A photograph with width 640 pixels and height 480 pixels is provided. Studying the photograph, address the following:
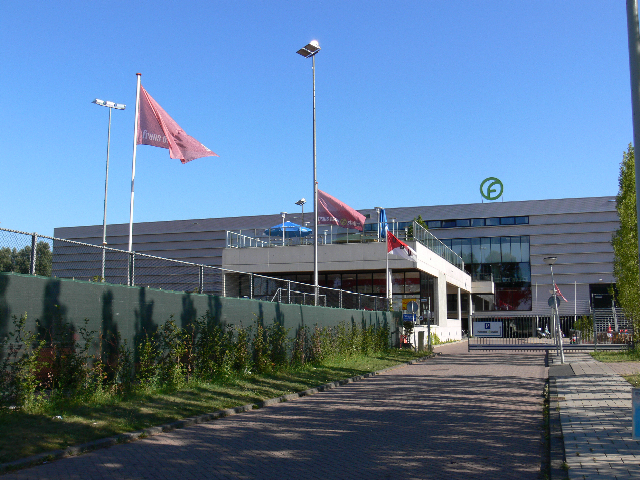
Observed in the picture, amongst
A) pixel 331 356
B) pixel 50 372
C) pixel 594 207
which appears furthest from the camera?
pixel 594 207

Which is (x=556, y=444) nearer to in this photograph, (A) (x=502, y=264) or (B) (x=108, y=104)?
(B) (x=108, y=104)

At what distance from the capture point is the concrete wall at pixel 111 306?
9477 millimetres

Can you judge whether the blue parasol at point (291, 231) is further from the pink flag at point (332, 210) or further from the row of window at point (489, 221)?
the row of window at point (489, 221)

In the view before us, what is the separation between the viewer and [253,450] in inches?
317

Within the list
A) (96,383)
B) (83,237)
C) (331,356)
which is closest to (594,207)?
(331,356)

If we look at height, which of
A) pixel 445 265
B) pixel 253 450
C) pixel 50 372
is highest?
pixel 445 265

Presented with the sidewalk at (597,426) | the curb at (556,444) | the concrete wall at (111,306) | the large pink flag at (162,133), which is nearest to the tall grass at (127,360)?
the concrete wall at (111,306)

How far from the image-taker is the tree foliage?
944 centimetres

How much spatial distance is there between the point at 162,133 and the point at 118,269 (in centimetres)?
746

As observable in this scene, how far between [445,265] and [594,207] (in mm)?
26376

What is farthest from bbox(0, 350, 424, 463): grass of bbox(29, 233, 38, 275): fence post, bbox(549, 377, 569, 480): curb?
bbox(549, 377, 569, 480): curb

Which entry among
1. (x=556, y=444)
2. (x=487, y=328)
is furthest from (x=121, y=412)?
(x=487, y=328)

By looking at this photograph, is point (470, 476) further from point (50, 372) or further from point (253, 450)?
point (50, 372)

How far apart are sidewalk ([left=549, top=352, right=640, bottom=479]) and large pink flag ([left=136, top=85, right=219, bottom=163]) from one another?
12464 millimetres
